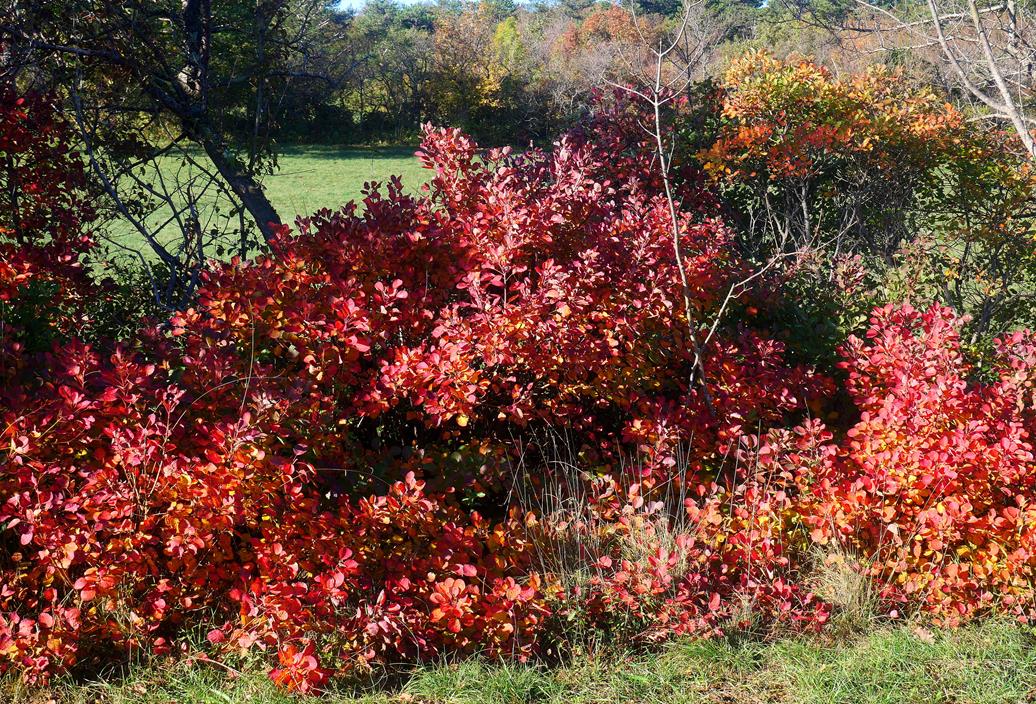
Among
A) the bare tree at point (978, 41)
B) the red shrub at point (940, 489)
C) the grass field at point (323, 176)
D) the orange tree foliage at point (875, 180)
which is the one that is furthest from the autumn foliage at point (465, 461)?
the grass field at point (323, 176)

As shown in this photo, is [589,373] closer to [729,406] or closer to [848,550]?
[729,406]

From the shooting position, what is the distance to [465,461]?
10.4 ft

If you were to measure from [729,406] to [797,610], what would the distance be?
90 cm

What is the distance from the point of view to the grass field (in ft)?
40.3

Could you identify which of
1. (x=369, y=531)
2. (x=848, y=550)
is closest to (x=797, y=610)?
(x=848, y=550)

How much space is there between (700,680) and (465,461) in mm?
1124

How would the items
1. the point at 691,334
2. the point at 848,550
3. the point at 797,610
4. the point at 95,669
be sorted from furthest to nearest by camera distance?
1. the point at 691,334
2. the point at 848,550
3. the point at 797,610
4. the point at 95,669

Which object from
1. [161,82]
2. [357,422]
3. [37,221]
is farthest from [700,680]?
[161,82]

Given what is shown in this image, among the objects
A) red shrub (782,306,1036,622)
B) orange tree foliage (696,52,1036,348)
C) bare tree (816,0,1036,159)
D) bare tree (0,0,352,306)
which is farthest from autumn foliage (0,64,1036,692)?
orange tree foliage (696,52,1036,348)

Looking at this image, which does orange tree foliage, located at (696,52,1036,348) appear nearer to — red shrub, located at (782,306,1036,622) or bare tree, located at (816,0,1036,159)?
bare tree, located at (816,0,1036,159)

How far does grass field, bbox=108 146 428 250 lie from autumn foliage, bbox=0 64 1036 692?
769 cm

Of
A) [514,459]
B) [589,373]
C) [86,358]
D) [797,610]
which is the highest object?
[86,358]

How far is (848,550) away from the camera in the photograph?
3018mm

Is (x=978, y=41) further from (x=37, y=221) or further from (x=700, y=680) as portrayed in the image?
(x=37, y=221)
